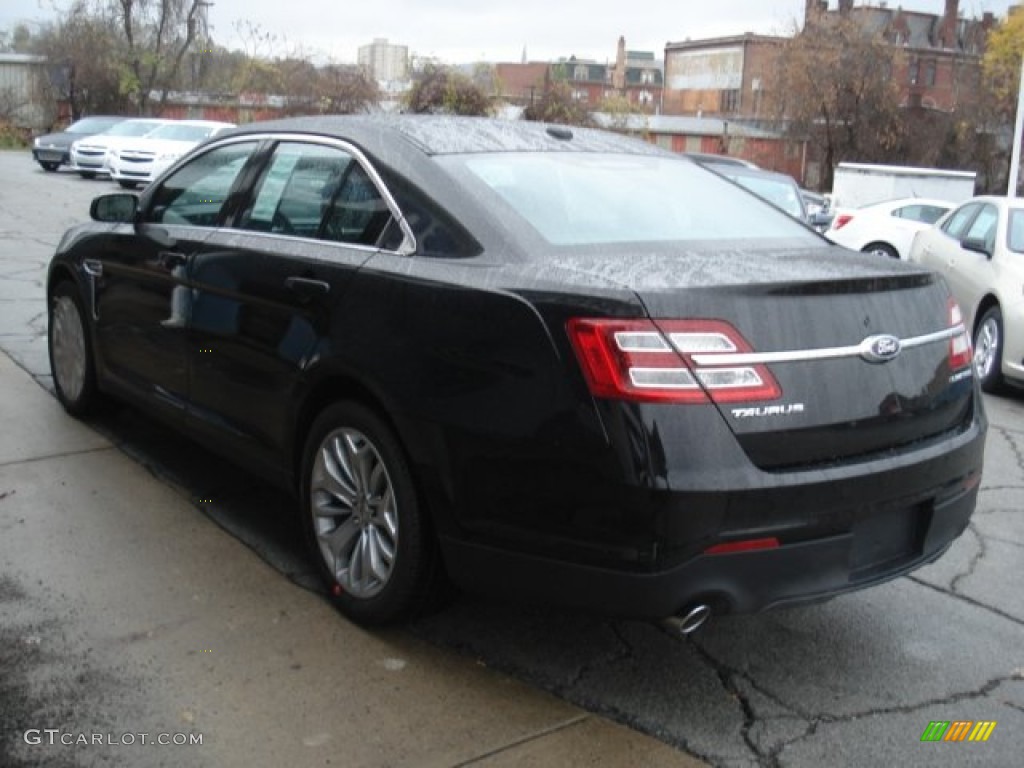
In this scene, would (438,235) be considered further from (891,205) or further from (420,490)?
(891,205)

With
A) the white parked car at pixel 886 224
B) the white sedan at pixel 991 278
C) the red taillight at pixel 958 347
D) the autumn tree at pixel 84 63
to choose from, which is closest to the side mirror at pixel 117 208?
the red taillight at pixel 958 347

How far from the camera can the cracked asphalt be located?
3133 mm

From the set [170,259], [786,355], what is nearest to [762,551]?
[786,355]

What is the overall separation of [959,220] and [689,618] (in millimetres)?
8522

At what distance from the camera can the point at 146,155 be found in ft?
81.4

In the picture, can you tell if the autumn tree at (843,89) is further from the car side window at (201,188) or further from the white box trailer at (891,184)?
the car side window at (201,188)

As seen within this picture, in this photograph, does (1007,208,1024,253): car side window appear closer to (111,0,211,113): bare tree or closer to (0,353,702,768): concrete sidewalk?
(0,353,702,768): concrete sidewalk

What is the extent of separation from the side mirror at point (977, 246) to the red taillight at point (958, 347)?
19.2 feet

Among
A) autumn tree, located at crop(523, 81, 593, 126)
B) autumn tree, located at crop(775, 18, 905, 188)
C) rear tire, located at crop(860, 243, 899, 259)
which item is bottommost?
rear tire, located at crop(860, 243, 899, 259)

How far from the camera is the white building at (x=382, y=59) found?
125ft

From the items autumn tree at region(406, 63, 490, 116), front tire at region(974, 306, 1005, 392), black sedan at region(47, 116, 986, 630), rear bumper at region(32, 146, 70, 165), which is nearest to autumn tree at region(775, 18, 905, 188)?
autumn tree at region(406, 63, 490, 116)

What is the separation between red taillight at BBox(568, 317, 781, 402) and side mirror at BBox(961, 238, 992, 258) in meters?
6.83

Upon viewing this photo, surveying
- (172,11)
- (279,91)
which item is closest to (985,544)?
(279,91)

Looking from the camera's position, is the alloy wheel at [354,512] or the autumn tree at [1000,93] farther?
the autumn tree at [1000,93]
